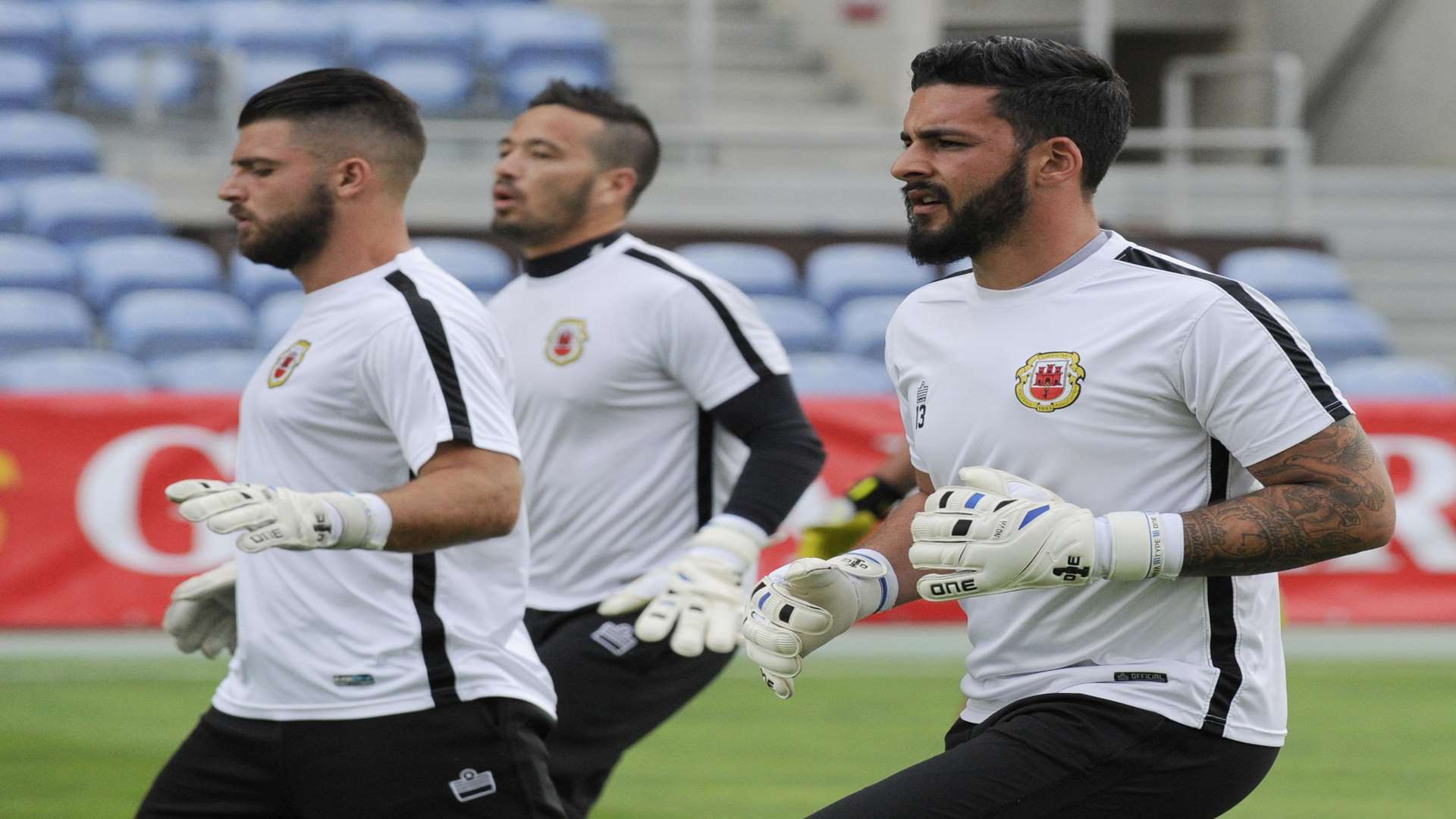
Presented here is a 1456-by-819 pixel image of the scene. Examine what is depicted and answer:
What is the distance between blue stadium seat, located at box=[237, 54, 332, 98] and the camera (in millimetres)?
13906

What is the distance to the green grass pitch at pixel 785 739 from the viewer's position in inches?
280

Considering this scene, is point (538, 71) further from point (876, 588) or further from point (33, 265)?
point (876, 588)

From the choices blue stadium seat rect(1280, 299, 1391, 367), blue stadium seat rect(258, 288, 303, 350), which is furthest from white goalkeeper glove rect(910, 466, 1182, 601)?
blue stadium seat rect(1280, 299, 1391, 367)

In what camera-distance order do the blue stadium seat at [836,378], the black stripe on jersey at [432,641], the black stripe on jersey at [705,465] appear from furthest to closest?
the blue stadium seat at [836,378], the black stripe on jersey at [705,465], the black stripe on jersey at [432,641]

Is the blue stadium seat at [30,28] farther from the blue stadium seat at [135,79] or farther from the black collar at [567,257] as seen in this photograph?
the black collar at [567,257]

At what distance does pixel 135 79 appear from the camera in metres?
14.2

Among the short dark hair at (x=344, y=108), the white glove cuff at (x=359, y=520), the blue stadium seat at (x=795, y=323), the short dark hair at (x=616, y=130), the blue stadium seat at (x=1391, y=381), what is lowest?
the blue stadium seat at (x=1391, y=381)

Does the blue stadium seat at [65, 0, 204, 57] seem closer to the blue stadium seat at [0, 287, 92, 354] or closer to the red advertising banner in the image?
the blue stadium seat at [0, 287, 92, 354]

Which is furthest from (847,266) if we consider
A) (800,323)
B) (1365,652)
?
(1365,652)

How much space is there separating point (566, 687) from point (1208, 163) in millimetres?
15645

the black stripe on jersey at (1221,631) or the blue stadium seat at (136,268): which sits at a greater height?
the black stripe on jersey at (1221,631)

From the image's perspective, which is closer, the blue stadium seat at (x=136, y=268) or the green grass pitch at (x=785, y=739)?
the green grass pitch at (x=785, y=739)

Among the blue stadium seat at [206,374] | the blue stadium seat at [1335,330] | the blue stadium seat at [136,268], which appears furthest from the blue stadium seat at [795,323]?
the blue stadium seat at [136,268]

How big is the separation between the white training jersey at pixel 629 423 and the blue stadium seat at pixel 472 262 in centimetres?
685
